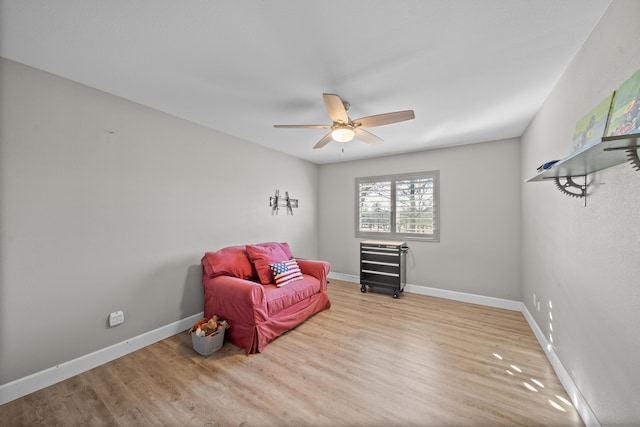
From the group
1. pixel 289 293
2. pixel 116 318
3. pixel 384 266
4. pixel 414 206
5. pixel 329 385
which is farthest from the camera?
pixel 414 206

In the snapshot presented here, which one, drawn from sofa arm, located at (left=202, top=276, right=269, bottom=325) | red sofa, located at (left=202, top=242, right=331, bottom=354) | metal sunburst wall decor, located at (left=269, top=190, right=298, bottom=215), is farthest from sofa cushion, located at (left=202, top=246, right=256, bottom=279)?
metal sunburst wall decor, located at (left=269, top=190, right=298, bottom=215)

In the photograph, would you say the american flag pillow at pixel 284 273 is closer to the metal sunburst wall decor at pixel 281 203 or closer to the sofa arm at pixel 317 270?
the sofa arm at pixel 317 270

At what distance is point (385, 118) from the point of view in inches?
85.7

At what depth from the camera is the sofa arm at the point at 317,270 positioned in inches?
135

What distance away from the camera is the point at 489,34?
5.05ft

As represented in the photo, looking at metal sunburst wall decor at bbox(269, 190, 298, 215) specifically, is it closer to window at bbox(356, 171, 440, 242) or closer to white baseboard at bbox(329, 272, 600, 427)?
window at bbox(356, 171, 440, 242)

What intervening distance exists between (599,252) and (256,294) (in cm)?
255

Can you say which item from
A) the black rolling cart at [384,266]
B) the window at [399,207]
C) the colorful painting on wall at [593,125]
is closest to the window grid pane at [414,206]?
the window at [399,207]

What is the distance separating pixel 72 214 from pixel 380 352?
3.07 meters

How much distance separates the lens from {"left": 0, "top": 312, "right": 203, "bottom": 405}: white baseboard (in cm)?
179

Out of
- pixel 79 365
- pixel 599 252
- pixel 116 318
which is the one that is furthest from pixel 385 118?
pixel 79 365

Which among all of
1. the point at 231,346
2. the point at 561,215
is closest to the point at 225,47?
the point at 231,346

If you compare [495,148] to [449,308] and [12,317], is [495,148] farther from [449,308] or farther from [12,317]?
[12,317]

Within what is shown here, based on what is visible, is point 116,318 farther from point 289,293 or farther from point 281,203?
point 281,203
